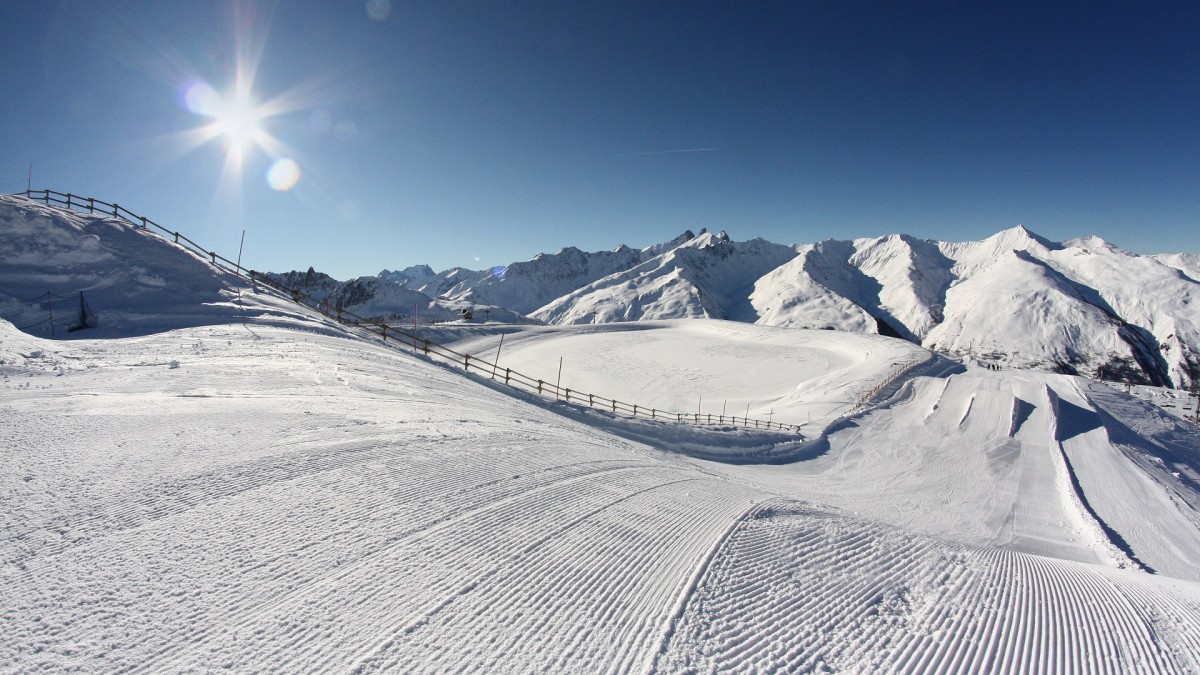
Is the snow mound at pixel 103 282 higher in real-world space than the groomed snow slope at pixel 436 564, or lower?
higher

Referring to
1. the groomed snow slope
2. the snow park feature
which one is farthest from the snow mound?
the groomed snow slope

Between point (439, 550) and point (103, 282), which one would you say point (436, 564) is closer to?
point (439, 550)

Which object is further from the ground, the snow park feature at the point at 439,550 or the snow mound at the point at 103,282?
the snow mound at the point at 103,282

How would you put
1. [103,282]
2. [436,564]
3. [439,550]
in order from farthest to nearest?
1. [103,282]
2. [439,550]
3. [436,564]

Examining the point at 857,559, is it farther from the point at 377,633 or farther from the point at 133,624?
the point at 133,624

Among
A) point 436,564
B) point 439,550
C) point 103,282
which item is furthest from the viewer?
point 103,282

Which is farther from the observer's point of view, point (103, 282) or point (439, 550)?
point (103, 282)

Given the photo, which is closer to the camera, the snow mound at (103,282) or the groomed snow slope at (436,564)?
the groomed snow slope at (436,564)

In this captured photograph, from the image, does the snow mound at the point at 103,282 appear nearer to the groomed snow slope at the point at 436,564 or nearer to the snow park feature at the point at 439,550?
the snow park feature at the point at 439,550

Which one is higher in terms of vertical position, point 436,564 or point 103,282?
point 103,282

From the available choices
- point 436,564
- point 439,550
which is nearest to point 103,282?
point 439,550

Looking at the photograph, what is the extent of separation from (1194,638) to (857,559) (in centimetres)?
330

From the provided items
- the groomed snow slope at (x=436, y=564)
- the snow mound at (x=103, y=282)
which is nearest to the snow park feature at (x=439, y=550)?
the groomed snow slope at (x=436, y=564)

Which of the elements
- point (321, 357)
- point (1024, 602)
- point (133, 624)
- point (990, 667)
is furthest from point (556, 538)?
point (321, 357)
